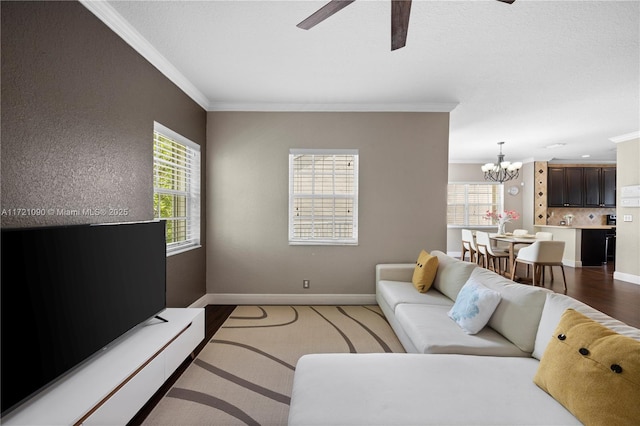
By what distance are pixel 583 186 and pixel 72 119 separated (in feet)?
34.8

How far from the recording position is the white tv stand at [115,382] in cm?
131

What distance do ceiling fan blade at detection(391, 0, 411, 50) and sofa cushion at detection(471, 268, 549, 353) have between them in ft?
5.94

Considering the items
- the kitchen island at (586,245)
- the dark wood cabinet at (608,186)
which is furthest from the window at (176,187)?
the dark wood cabinet at (608,186)

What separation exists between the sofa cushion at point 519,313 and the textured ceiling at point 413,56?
1.96 metres

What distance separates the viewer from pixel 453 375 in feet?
5.14

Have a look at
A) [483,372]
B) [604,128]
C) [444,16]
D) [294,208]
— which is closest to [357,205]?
[294,208]

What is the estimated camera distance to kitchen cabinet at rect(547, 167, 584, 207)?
8.06 metres

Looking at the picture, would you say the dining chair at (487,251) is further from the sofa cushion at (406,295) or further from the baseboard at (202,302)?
the baseboard at (202,302)

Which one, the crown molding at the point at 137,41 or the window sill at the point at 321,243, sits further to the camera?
the window sill at the point at 321,243

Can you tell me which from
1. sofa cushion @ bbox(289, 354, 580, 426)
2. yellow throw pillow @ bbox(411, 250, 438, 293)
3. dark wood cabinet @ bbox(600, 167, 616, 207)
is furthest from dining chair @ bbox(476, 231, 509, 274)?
dark wood cabinet @ bbox(600, 167, 616, 207)

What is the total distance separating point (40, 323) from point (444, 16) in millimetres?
3054

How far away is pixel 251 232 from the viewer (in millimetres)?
4062

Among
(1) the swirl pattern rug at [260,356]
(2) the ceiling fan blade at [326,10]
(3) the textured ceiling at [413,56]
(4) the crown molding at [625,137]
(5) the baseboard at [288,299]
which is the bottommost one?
(1) the swirl pattern rug at [260,356]

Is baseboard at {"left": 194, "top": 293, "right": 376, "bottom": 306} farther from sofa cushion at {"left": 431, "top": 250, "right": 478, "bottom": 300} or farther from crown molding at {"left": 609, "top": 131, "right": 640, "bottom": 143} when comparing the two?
crown molding at {"left": 609, "top": 131, "right": 640, "bottom": 143}
